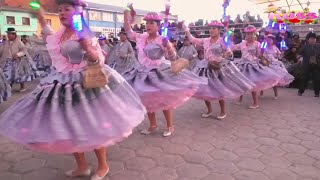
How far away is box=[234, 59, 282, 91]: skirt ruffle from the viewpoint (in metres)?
7.14

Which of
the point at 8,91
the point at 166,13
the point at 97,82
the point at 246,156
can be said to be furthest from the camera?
the point at 8,91

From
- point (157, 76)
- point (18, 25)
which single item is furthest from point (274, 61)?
point (18, 25)

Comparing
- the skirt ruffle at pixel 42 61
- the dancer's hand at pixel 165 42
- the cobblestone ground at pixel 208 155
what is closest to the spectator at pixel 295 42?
the cobblestone ground at pixel 208 155

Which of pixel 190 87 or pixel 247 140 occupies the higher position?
pixel 190 87

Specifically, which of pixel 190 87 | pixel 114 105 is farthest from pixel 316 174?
pixel 114 105

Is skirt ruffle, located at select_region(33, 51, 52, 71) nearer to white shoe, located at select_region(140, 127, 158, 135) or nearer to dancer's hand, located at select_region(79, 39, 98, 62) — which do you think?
white shoe, located at select_region(140, 127, 158, 135)

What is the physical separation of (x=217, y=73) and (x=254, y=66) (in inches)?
63.6

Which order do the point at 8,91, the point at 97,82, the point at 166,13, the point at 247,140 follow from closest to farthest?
the point at 97,82 → the point at 166,13 → the point at 247,140 → the point at 8,91

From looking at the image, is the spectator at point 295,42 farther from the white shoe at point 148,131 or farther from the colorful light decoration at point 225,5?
the white shoe at point 148,131

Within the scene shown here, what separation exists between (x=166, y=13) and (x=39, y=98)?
236 centimetres

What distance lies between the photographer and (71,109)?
304cm

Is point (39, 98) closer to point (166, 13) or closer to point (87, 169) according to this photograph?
point (87, 169)

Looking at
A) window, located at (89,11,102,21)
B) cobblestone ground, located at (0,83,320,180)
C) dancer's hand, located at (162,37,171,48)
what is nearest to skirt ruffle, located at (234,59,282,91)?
cobblestone ground, located at (0,83,320,180)

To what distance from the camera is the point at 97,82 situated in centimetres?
312
